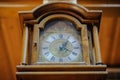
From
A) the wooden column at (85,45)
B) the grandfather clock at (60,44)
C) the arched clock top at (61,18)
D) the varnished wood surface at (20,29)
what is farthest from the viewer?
the varnished wood surface at (20,29)

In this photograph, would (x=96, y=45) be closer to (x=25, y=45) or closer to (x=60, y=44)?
(x=60, y=44)

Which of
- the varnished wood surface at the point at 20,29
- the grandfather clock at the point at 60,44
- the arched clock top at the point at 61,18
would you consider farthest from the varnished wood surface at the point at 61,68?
the varnished wood surface at the point at 20,29

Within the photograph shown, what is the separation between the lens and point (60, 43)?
1.79 metres

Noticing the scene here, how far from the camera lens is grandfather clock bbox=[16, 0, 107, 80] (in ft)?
5.28

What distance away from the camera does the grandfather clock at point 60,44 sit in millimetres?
1610

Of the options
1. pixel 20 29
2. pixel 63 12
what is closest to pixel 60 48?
pixel 63 12

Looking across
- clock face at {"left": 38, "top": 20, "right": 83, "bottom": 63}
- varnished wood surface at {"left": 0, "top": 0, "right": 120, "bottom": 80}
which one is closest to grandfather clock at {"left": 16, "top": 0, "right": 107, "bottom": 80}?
clock face at {"left": 38, "top": 20, "right": 83, "bottom": 63}

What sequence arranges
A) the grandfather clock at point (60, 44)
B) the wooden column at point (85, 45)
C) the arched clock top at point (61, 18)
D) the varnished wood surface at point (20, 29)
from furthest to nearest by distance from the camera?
the varnished wood surface at point (20, 29), the arched clock top at point (61, 18), the wooden column at point (85, 45), the grandfather clock at point (60, 44)

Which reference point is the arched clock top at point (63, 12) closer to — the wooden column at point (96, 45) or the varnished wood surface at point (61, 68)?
the wooden column at point (96, 45)

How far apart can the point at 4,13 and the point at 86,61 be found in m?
1.06

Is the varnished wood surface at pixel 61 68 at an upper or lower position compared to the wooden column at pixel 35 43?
lower

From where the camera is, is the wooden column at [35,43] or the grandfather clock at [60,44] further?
the wooden column at [35,43]

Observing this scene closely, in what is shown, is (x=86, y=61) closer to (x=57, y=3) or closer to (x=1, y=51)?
(x=57, y=3)

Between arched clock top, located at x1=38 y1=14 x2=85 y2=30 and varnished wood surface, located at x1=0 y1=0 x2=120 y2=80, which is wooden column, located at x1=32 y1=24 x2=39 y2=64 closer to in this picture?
arched clock top, located at x1=38 y1=14 x2=85 y2=30
